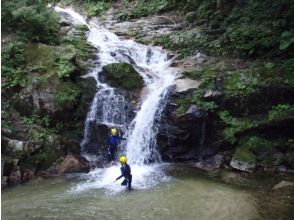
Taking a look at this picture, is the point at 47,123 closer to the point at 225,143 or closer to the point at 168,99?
the point at 168,99

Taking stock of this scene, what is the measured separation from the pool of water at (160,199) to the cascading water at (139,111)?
1.79ft

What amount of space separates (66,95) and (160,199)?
518 cm

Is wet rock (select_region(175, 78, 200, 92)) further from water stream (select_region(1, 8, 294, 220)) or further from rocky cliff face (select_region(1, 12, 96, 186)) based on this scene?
rocky cliff face (select_region(1, 12, 96, 186))

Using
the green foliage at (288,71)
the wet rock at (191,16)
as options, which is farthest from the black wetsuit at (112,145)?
the wet rock at (191,16)

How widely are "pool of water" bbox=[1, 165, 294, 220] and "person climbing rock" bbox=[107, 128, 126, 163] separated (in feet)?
4.25

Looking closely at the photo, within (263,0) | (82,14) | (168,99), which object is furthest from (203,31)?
(82,14)

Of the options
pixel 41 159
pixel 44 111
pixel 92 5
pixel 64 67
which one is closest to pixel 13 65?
pixel 64 67

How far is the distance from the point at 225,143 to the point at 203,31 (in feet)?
20.2

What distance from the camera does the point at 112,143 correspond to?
11.6m

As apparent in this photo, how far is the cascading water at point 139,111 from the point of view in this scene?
1091 centimetres

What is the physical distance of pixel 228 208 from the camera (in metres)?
8.25

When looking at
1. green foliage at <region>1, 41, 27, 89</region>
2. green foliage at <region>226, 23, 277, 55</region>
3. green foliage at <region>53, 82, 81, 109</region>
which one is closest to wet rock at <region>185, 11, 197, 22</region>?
green foliage at <region>226, 23, 277, 55</region>

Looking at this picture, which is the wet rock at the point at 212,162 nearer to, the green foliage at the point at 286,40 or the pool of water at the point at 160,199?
the pool of water at the point at 160,199

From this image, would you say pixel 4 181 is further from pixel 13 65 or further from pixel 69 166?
pixel 13 65
